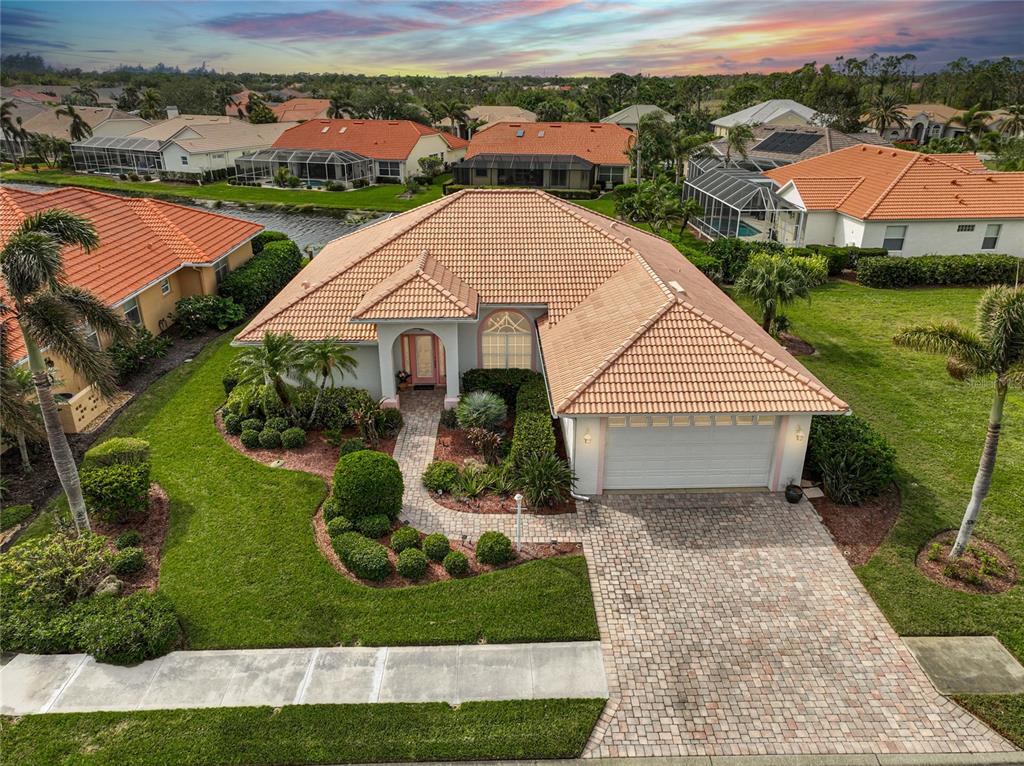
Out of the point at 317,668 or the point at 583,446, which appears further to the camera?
the point at 583,446

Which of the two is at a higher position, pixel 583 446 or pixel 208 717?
pixel 583 446

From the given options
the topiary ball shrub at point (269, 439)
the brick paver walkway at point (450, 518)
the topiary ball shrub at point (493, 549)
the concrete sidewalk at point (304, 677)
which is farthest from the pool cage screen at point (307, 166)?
the concrete sidewalk at point (304, 677)

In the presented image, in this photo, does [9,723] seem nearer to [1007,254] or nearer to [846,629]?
[846,629]

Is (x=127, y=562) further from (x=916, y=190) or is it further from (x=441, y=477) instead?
(x=916, y=190)

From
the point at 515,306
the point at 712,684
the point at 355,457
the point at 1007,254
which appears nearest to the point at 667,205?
the point at 1007,254

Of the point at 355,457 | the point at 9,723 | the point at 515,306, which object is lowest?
the point at 9,723

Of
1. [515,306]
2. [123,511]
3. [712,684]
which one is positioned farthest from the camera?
[515,306]

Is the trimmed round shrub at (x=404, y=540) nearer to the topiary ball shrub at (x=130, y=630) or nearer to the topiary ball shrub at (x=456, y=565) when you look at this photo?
the topiary ball shrub at (x=456, y=565)
